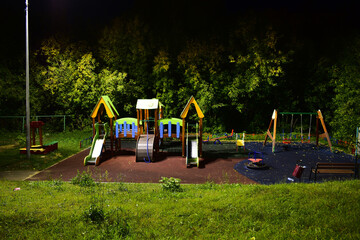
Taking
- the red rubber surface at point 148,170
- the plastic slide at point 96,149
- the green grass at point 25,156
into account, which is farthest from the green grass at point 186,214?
the plastic slide at point 96,149

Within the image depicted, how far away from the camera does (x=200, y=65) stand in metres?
23.3

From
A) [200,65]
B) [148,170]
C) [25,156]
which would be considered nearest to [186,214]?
[148,170]

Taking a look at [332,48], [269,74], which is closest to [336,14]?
[332,48]

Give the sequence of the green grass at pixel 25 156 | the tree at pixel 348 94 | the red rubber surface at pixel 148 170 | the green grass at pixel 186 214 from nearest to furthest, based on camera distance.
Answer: the green grass at pixel 186 214 < the red rubber surface at pixel 148 170 < the green grass at pixel 25 156 < the tree at pixel 348 94

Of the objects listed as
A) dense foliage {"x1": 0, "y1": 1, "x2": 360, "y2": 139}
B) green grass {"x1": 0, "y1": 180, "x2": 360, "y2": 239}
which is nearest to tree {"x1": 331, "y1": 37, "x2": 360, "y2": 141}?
dense foliage {"x1": 0, "y1": 1, "x2": 360, "y2": 139}

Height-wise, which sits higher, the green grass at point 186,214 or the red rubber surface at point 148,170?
the green grass at point 186,214

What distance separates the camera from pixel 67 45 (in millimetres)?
22828

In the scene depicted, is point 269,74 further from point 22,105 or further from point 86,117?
point 22,105

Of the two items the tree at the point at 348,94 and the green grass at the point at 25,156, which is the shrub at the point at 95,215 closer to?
the green grass at the point at 25,156

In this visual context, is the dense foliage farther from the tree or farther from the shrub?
the shrub

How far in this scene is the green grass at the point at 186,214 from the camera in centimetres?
440

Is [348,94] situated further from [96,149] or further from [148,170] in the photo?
[96,149]

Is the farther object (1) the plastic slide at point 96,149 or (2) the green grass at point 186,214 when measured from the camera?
(1) the plastic slide at point 96,149

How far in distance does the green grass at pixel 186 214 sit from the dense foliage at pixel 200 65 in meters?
15.3
